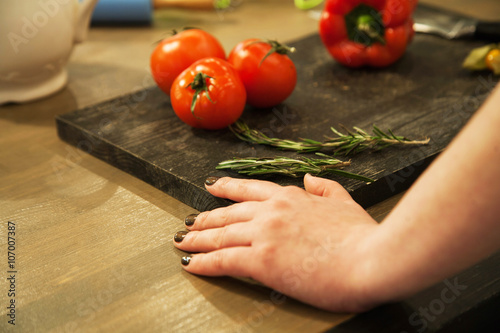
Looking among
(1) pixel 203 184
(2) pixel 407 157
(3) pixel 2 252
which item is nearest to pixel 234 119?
(1) pixel 203 184

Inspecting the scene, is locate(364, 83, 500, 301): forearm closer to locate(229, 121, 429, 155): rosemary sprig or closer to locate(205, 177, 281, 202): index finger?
locate(205, 177, 281, 202): index finger

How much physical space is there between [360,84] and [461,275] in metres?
0.61

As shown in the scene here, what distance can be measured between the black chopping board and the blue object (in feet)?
2.01

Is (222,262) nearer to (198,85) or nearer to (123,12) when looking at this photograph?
(198,85)

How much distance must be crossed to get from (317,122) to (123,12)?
3.16 feet

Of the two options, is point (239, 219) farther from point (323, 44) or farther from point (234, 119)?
point (323, 44)

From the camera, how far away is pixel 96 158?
39.5 inches

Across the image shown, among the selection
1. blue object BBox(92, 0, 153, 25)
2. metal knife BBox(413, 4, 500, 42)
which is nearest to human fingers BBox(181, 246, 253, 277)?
metal knife BBox(413, 4, 500, 42)

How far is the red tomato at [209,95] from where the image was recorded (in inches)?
37.2

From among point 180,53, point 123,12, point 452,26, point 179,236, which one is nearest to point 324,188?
point 179,236

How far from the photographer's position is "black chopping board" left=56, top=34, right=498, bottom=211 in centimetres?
86

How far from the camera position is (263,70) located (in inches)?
40.6

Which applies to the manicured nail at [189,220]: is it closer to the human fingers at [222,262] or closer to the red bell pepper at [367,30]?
the human fingers at [222,262]

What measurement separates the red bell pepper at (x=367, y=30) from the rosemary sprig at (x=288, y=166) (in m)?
0.51
